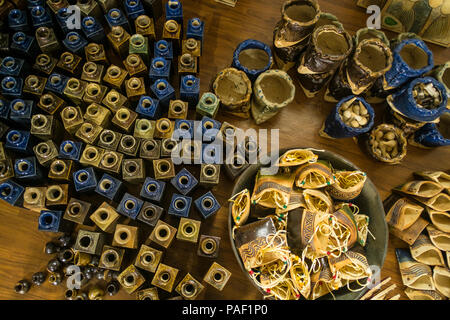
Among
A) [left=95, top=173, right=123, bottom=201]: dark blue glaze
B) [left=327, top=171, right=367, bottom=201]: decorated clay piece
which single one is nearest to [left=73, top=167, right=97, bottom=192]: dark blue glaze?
[left=95, top=173, right=123, bottom=201]: dark blue glaze

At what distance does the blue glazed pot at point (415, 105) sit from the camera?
1.06 m

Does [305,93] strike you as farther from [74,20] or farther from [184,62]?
[74,20]

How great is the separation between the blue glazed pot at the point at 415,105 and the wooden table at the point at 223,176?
0.58 ft

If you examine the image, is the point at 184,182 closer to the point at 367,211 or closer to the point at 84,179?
the point at 84,179

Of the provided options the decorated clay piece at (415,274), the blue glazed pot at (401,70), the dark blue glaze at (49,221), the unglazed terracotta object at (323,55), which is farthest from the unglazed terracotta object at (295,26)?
the dark blue glaze at (49,221)

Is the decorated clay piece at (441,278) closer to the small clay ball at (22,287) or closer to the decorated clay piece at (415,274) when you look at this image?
the decorated clay piece at (415,274)

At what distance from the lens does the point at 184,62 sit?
115 centimetres

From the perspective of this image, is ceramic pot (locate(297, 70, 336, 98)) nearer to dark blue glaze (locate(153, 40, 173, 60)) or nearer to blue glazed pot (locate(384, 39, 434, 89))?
blue glazed pot (locate(384, 39, 434, 89))

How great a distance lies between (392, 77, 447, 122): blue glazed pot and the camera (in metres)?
1.06

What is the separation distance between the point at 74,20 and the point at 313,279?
121cm

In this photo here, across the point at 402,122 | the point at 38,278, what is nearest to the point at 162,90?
the point at 38,278

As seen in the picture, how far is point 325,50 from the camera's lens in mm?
1187

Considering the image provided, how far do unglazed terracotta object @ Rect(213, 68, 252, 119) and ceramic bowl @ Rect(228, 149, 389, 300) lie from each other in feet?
0.91

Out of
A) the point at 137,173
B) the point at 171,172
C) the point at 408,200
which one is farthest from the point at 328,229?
the point at 137,173
